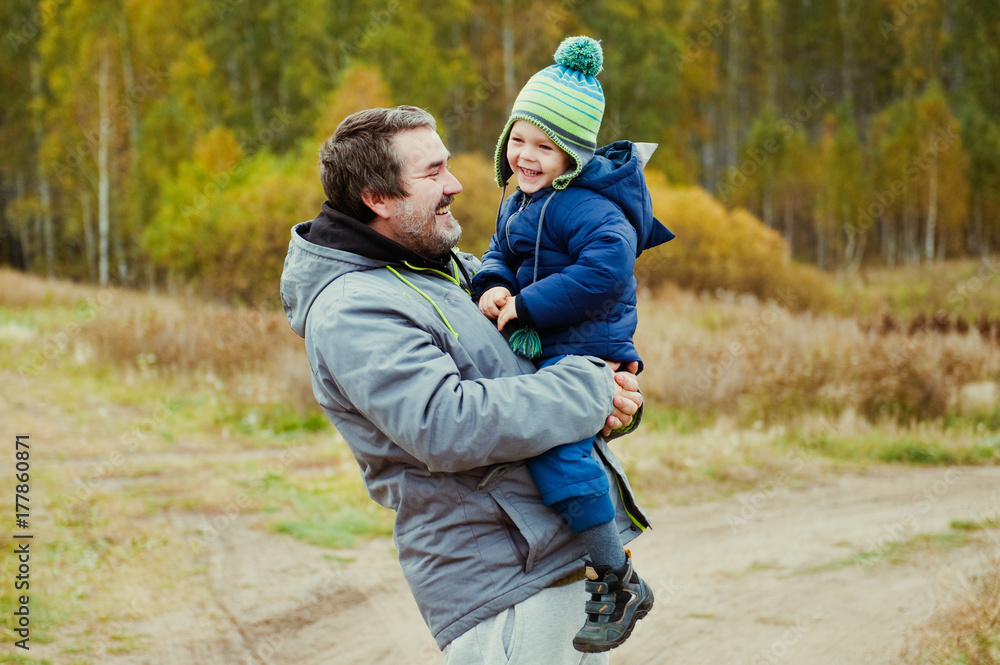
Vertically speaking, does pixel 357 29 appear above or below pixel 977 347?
above

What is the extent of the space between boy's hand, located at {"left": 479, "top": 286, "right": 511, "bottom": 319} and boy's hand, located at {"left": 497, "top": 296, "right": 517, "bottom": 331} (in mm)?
39

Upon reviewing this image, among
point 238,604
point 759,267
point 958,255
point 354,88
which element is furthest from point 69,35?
point 958,255

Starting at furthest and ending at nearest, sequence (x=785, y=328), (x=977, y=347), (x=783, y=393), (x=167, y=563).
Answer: (x=785, y=328), (x=977, y=347), (x=783, y=393), (x=167, y=563)

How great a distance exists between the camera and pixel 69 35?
2342cm

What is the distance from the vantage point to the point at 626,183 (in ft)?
7.56

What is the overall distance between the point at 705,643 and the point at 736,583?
866 millimetres

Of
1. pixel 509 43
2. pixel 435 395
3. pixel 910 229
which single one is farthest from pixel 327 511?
pixel 910 229

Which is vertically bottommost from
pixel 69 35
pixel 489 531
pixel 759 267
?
pixel 759 267

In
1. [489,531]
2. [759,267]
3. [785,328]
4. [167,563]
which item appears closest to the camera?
[489,531]

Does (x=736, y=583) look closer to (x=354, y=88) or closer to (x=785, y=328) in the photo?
(x=785, y=328)

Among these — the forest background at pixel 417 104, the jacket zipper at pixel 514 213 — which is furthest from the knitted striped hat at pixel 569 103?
the forest background at pixel 417 104

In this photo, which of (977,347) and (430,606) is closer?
(430,606)

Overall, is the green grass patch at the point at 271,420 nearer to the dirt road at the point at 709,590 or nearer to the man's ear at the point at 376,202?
the dirt road at the point at 709,590

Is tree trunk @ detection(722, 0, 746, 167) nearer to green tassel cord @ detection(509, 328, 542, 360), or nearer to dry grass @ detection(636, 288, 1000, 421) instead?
dry grass @ detection(636, 288, 1000, 421)
